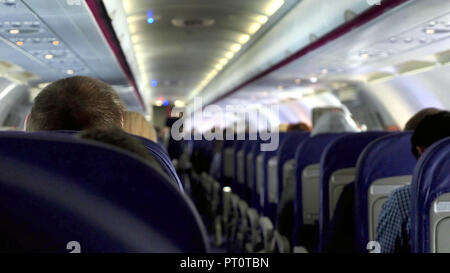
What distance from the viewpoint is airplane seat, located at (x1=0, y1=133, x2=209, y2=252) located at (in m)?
0.84

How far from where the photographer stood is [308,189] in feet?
12.9

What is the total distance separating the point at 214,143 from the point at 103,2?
508cm

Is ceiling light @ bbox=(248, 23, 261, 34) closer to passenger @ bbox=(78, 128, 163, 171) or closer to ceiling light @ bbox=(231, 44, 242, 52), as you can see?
ceiling light @ bbox=(231, 44, 242, 52)

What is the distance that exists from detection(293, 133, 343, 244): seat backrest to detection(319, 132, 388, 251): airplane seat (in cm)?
64

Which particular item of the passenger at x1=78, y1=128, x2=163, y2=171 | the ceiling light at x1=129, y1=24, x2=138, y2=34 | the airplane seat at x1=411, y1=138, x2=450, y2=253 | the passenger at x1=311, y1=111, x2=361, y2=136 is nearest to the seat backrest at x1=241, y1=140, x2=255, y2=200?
the passenger at x1=311, y1=111, x2=361, y2=136

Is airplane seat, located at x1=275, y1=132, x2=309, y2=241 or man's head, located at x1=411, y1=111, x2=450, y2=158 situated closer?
man's head, located at x1=411, y1=111, x2=450, y2=158

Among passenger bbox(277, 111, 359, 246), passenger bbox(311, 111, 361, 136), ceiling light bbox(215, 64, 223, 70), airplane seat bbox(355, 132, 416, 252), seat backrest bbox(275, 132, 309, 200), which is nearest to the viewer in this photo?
airplane seat bbox(355, 132, 416, 252)

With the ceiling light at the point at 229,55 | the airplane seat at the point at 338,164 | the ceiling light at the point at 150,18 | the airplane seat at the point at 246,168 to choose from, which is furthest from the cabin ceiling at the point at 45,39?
the ceiling light at the point at 229,55

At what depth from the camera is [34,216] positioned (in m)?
0.90

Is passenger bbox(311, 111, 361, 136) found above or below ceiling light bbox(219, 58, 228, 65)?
below

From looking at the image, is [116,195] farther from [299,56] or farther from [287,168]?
[299,56]

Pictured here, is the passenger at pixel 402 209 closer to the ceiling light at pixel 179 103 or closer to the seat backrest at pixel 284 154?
the seat backrest at pixel 284 154

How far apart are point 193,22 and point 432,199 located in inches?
297

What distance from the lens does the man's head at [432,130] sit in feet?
7.61
